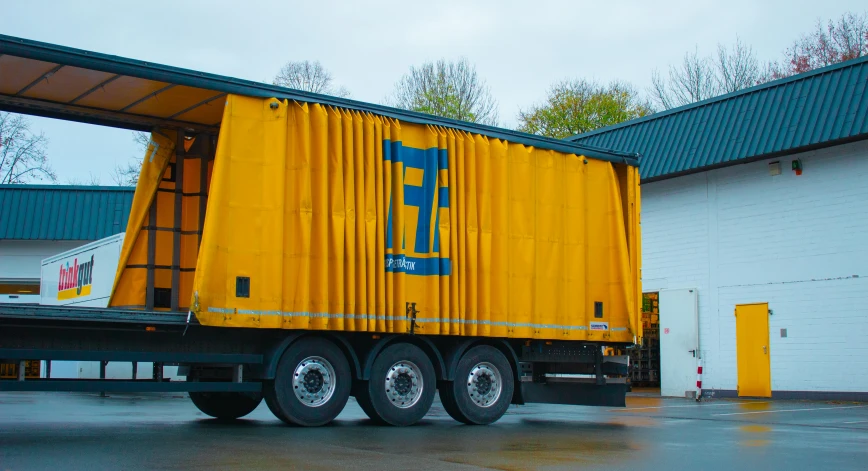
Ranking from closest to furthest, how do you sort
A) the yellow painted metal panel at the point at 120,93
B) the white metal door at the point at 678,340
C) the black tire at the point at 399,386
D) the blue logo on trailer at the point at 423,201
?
the yellow painted metal panel at the point at 120,93 < the black tire at the point at 399,386 < the blue logo on trailer at the point at 423,201 < the white metal door at the point at 678,340

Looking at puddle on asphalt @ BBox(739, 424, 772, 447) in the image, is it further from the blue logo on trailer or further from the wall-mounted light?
the wall-mounted light

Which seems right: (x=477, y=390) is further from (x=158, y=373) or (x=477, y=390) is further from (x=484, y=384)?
(x=158, y=373)

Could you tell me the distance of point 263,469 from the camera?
7539mm

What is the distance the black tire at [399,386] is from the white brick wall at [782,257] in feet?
39.5

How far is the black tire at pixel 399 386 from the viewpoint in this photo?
40.2 ft

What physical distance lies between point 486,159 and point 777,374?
12.1 m

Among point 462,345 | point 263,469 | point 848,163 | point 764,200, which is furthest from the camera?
point 764,200

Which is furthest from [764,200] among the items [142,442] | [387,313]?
[142,442]

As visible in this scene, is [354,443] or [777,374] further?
[777,374]

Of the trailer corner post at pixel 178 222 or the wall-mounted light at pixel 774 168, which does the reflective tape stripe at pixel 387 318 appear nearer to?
the trailer corner post at pixel 178 222

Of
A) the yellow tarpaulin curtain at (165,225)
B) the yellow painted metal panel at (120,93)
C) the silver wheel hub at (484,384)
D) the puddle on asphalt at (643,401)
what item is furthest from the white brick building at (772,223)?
the yellow painted metal panel at (120,93)

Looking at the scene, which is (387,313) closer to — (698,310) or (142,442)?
(142,442)

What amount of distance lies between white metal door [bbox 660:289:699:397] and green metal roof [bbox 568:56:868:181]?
321 cm

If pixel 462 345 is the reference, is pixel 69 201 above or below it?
above
